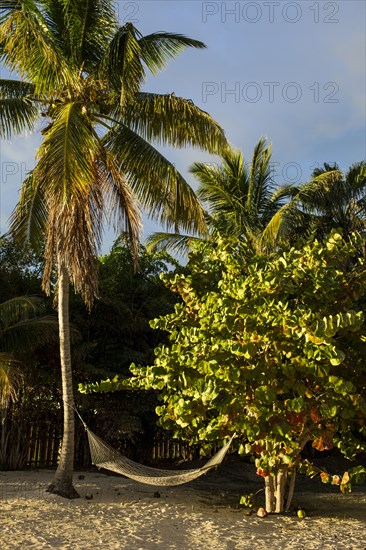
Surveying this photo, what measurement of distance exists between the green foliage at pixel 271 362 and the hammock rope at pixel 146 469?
0.46m

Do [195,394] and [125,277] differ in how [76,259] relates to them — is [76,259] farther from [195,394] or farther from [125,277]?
[125,277]

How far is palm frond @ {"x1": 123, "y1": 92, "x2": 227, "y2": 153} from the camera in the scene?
8414 millimetres

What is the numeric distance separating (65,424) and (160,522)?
2.04 meters

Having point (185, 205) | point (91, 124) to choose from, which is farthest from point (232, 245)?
point (91, 124)

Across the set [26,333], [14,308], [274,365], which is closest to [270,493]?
[274,365]

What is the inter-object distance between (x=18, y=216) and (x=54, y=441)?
5.56m

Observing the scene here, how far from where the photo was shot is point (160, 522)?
6391mm

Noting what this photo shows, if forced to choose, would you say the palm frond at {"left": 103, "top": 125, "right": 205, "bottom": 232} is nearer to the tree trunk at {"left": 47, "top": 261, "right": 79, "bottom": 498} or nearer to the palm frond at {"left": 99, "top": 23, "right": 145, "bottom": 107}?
the palm frond at {"left": 99, "top": 23, "right": 145, "bottom": 107}

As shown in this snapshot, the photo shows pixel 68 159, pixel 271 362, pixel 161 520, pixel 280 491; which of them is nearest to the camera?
pixel 271 362

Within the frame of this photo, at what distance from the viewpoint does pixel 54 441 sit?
479 inches

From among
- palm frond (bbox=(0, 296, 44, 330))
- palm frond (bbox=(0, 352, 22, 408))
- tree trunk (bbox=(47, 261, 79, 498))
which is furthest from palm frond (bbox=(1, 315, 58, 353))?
tree trunk (bbox=(47, 261, 79, 498))

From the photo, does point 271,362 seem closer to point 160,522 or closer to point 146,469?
point 146,469

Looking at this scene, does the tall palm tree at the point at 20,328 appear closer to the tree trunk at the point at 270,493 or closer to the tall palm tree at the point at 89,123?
the tall palm tree at the point at 89,123

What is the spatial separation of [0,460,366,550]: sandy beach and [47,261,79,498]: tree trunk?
0.20m
